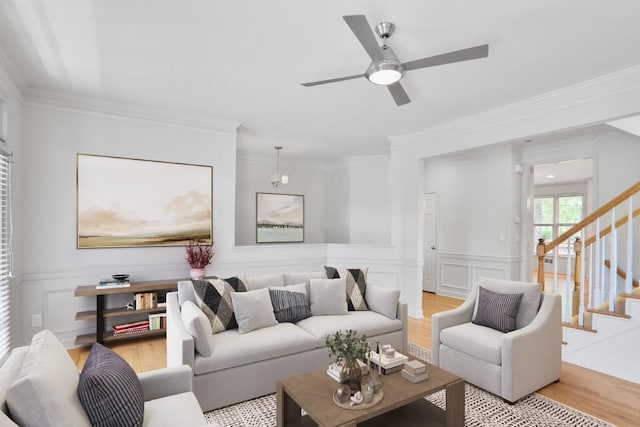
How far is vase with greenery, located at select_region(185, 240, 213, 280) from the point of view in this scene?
4.09 metres

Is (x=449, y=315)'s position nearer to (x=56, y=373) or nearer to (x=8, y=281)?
(x=56, y=373)

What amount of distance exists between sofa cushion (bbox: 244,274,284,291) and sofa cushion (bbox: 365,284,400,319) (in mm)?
973

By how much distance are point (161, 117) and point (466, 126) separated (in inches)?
148

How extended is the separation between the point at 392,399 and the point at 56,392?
5.10ft

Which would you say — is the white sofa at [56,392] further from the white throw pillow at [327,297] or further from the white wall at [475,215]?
the white wall at [475,215]

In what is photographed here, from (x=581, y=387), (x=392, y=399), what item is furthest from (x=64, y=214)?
(x=581, y=387)

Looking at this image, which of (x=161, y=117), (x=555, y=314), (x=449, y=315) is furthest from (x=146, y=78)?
(x=555, y=314)

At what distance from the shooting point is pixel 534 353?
8.82 feet

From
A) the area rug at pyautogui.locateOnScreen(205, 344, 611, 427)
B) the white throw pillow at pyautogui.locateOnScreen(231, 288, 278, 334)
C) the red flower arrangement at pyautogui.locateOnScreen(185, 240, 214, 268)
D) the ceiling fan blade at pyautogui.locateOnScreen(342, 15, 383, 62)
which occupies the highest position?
the ceiling fan blade at pyautogui.locateOnScreen(342, 15, 383, 62)

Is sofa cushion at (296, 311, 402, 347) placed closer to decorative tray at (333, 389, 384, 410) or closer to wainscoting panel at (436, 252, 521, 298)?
decorative tray at (333, 389, 384, 410)

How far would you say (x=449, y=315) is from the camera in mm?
3172

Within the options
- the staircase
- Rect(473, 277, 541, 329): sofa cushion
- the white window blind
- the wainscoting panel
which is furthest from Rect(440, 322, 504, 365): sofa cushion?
the white window blind

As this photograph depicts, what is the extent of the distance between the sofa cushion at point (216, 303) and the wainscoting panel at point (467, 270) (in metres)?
4.61

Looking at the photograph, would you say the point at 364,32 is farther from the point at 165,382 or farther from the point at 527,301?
the point at 527,301
